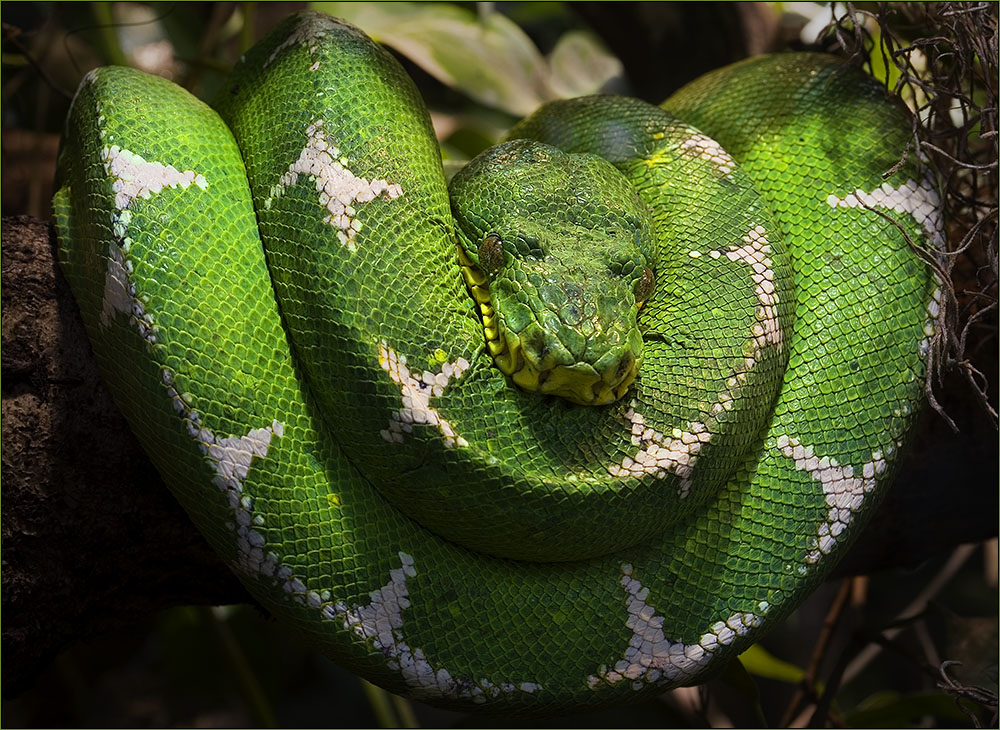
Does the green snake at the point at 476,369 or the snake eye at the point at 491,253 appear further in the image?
the snake eye at the point at 491,253

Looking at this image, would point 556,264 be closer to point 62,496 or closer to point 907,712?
point 62,496

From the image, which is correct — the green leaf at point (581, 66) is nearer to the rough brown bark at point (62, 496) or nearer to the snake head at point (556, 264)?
the snake head at point (556, 264)

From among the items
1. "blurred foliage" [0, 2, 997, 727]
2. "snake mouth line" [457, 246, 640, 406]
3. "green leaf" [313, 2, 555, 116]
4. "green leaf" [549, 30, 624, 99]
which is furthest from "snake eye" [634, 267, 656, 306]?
"green leaf" [549, 30, 624, 99]

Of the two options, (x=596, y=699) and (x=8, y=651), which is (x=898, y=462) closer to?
(x=596, y=699)

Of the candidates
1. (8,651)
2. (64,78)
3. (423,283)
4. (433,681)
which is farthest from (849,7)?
(64,78)

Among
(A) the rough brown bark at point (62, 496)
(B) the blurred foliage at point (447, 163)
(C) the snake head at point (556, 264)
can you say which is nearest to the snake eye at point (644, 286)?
(C) the snake head at point (556, 264)

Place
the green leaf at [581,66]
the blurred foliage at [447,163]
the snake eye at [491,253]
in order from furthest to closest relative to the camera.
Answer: the green leaf at [581,66], the blurred foliage at [447,163], the snake eye at [491,253]
